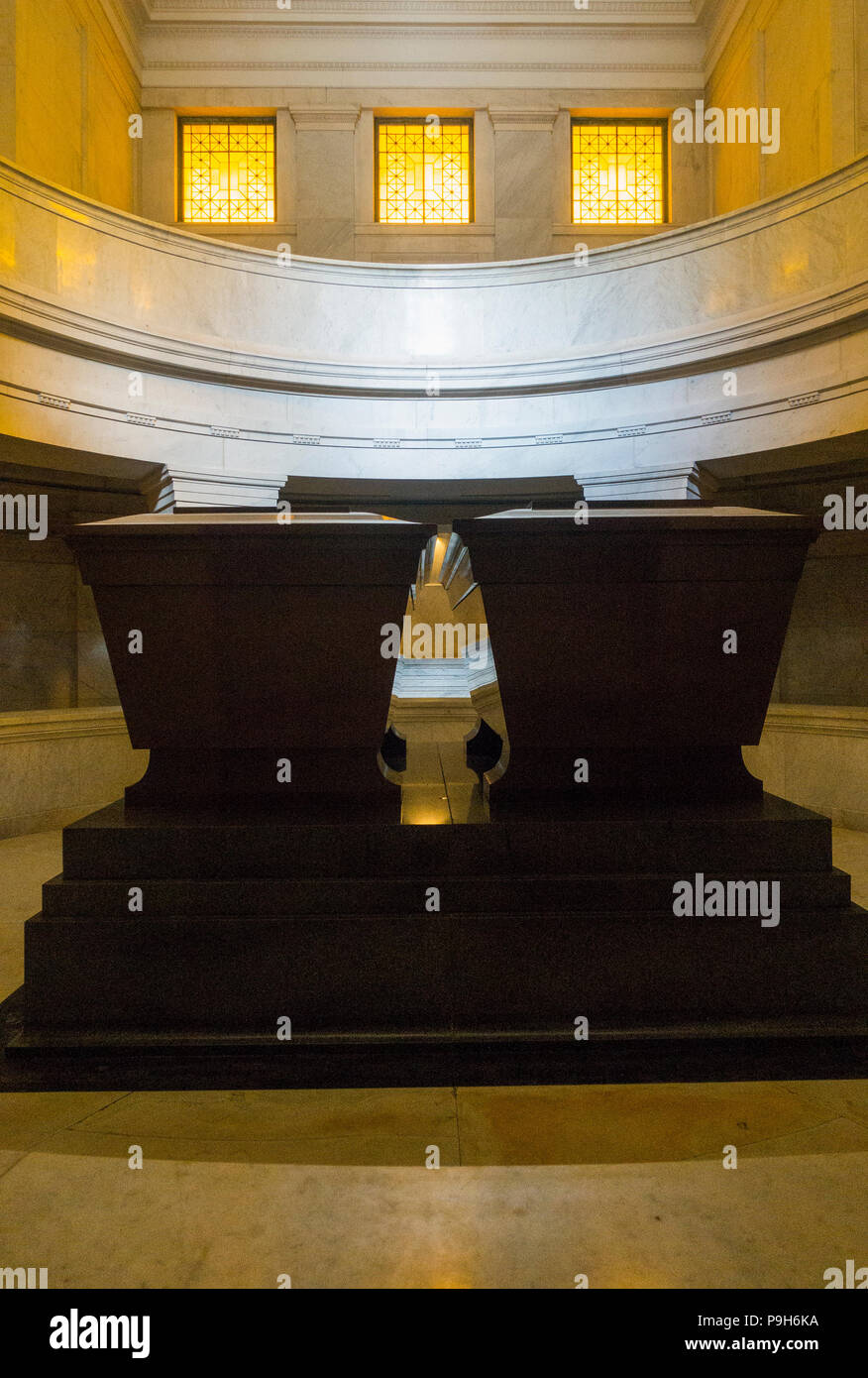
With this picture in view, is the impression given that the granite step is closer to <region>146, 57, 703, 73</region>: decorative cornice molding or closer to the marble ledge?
the marble ledge

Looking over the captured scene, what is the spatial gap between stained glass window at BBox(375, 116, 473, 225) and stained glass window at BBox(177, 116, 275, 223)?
1.56m

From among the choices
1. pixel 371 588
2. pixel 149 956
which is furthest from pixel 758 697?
pixel 149 956

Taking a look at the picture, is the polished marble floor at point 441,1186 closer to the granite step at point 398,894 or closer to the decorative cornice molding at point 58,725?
the granite step at point 398,894

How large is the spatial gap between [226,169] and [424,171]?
2.72 m

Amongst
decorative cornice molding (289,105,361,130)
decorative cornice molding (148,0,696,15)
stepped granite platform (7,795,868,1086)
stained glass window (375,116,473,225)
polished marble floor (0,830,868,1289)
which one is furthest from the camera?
stained glass window (375,116,473,225)

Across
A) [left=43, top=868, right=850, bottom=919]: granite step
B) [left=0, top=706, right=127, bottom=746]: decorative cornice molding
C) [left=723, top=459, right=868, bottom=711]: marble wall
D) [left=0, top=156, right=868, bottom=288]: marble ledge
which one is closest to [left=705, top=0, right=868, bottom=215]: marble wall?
[left=0, top=156, right=868, bottom=288]: marble ledge

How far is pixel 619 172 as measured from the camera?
11320 mm

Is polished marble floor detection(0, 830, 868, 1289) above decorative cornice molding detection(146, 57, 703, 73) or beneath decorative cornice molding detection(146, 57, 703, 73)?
beneath

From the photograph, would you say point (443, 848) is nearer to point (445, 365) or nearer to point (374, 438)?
point (374, 438)

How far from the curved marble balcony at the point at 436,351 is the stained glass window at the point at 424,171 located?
3898mm

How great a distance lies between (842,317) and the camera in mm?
6117

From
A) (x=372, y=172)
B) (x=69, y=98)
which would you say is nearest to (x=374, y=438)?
(x=372, y=172)

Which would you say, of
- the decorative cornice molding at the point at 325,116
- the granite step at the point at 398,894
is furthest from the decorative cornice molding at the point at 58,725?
the decorative cornice molding at the point at 325,116

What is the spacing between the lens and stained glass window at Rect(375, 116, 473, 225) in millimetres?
11102
